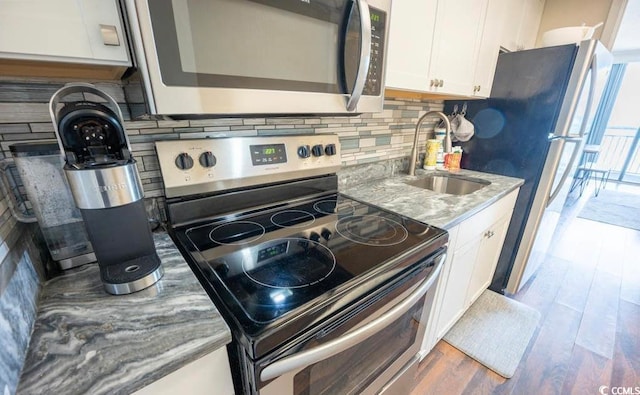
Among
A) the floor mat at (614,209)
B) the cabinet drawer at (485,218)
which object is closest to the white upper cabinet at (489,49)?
the cabinet drawer at (485,218)

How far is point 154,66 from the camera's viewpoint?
50 centimetres

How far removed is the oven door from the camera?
52 centimetres

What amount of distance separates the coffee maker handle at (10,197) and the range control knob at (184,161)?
34 centimetres

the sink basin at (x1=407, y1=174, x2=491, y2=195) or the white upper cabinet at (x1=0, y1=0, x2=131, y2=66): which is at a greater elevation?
the white upper cabinet at (x1=0, y1=0, x2=131, y2=66)

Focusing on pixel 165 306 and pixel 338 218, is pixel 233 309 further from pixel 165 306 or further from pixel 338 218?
pixel 338 218

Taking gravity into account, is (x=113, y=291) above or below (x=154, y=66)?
below

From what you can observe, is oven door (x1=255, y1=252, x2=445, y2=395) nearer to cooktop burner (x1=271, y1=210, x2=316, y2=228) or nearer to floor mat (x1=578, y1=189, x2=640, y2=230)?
cooktop burner (x1=271, y1=210, x2=316, y2=228)

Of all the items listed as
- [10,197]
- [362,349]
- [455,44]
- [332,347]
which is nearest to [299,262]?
[332,347]

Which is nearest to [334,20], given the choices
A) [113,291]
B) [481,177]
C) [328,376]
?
[113,291]

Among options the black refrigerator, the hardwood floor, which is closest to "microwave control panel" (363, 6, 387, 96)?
the black refrigerator

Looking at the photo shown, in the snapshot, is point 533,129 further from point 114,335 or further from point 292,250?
point 114,335

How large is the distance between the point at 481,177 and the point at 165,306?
1.78 meters

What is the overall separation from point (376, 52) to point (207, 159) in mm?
642

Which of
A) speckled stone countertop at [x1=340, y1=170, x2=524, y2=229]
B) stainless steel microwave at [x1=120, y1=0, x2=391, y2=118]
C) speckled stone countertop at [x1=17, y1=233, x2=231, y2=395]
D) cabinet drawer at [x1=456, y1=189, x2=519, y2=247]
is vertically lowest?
cabinet drawer at [x1=456, y1=189, x2=519, y2=247]
